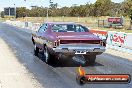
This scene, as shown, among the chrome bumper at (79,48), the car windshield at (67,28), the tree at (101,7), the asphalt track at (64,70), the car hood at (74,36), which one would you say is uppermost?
the tree at (101,7)

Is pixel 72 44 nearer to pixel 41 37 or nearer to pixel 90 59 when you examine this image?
pixel 90 59

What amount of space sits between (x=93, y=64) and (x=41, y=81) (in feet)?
13.4

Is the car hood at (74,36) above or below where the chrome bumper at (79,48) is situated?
above

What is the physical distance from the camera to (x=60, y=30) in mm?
14047

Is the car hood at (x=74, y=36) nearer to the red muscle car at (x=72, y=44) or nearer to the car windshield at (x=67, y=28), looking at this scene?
the red muscle car at (x=72, y=44)

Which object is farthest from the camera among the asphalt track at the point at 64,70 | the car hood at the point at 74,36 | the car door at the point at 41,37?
the car door at the point at 41,37

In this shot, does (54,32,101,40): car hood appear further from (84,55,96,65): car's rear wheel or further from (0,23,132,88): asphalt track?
(0,23,132,88): asphalt track

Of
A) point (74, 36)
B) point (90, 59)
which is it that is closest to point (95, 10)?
point (90, 59)

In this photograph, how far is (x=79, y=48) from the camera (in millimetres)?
12742

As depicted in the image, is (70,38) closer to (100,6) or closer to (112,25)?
(112,25)

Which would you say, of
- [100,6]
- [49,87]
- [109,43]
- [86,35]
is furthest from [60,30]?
[100,6]

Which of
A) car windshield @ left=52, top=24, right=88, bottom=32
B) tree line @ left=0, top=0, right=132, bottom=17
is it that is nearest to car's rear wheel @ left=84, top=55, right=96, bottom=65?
car windshield @ left=52, top=24, right=88, bottom=32

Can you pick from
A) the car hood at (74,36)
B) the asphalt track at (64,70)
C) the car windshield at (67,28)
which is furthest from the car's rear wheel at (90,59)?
the car windshield at (67,28)

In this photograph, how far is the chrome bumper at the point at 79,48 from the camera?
1262 cm
